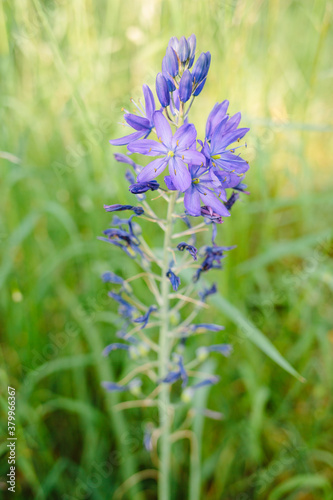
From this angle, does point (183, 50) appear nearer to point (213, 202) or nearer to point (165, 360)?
point (213, 202)

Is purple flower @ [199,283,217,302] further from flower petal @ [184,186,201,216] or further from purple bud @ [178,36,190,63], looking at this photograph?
purple bud @ [178,36,190,63]

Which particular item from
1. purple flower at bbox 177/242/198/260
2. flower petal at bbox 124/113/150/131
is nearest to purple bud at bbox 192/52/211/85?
flower petal at bbox 124/113/150/131

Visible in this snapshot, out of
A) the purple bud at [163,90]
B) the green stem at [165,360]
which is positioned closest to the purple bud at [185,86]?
the purple bud at [163,90]

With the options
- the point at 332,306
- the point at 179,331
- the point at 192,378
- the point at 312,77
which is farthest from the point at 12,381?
the point at 312,77

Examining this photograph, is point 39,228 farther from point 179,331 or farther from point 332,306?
point 332,306

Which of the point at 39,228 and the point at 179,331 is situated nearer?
the point at 179,331

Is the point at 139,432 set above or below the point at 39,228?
below
